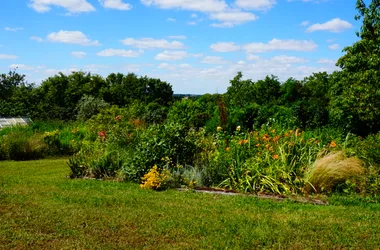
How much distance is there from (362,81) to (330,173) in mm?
12797

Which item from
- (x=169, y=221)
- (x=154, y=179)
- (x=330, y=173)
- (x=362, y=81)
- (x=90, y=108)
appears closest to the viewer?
(x=169, y=221)

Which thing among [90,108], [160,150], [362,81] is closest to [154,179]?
[160,150]

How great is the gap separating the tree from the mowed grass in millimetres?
12863

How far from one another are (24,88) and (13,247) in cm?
2998

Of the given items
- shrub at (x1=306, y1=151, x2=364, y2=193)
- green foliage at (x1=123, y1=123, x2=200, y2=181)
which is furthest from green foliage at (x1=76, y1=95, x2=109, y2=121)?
shrub at (x1=306, y1=151, x2=364, y2=193)

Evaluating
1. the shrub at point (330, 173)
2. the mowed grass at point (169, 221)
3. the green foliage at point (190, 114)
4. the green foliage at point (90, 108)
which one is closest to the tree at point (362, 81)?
the green foliage at point (190, 114)

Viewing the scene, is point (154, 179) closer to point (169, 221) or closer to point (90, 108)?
point (169, 221)

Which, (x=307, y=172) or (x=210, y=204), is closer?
(x=210, y=204)

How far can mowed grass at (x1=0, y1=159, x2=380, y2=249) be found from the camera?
496cm

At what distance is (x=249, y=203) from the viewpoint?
6.99m

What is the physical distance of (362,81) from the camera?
19297 millimetres

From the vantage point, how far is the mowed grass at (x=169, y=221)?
16.3ft

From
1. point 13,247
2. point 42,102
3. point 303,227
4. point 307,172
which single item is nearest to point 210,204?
point 303,227

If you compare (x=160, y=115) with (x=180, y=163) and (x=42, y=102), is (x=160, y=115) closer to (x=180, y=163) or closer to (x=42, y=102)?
(x=42, y=102)
